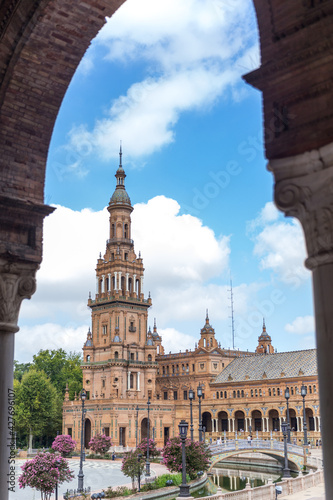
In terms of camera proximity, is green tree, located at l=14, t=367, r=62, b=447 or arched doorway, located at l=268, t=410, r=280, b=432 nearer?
arched doorway, located at l=268, t=410, r=280, b=432

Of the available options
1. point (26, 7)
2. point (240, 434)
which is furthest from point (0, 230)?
point (240, 434)

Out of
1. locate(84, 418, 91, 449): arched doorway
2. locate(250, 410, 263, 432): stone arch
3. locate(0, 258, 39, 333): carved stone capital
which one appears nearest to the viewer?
locate(0, 258, 39, 333): carved stone capital

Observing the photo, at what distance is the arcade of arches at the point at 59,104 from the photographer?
432 centimetres

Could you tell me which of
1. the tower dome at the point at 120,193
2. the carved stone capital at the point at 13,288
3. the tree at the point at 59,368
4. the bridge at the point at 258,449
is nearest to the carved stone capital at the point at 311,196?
the carved stone capital at the point at 13,288

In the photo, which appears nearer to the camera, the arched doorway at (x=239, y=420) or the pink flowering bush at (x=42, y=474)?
the pink flowering bush at (x=42, y=474)

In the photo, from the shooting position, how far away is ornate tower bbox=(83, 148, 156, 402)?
74688 mm

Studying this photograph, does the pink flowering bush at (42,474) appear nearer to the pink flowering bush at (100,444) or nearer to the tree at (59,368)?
the pink flowering bush at (100,444)

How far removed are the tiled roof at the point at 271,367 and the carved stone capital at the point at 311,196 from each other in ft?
214

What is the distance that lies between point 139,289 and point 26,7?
2915 inches

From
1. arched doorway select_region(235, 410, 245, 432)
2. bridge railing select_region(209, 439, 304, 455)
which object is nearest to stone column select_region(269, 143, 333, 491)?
bridge railing select_region(209, 439, 304, 455)

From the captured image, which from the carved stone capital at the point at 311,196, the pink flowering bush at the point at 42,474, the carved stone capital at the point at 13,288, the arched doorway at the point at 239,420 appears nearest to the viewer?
the carved stone capital at the point at 311,196

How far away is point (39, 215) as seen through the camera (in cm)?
820

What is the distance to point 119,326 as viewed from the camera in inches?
3000

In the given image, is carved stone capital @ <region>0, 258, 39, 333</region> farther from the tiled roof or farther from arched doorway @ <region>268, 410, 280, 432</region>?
arched doorway @ <region>268, 410, 280, 432</region>
